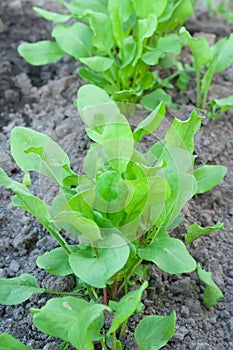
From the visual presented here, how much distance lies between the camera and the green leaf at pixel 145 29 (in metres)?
1.88

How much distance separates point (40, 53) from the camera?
86.3 inches

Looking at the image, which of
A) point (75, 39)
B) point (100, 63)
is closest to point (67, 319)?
point (100, 63)

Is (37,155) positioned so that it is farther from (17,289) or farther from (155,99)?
(155,99)

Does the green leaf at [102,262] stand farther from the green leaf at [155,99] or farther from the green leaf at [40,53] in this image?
the green leaf at [40,53]

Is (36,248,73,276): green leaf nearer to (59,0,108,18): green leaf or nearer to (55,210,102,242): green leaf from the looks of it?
(55,210,102,242): green leaf

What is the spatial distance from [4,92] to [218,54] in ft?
2.38

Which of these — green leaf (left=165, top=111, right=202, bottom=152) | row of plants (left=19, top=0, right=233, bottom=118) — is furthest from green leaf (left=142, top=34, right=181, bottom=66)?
green leaf (left=165, top=111, right=202, bottom=152)

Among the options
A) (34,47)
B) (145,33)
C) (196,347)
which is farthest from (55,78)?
(196,347)

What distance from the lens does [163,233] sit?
152 cm

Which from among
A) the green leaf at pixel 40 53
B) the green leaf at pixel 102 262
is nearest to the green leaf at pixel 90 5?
the green leaf at pixel 40 53

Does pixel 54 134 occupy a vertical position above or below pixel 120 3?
below

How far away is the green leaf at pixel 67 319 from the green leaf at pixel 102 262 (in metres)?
0.06

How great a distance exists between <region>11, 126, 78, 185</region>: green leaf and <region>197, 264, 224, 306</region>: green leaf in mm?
379

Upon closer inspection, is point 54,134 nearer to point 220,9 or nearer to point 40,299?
point 40,299
